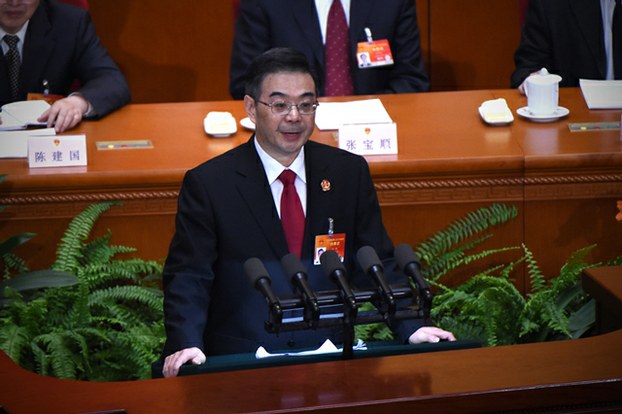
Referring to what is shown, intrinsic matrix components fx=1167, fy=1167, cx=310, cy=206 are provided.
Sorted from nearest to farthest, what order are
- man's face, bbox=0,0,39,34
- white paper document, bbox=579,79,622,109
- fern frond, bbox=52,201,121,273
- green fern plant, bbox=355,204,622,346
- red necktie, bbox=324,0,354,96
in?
green fern plant, bbox=355,204,622,346 → fern frond, bbox=52,201,121,273 → white paper document, bbox=579,79,622,109 → man's face, bbox=0,0,39,34 → red necktie, bbox=324,0,354,96

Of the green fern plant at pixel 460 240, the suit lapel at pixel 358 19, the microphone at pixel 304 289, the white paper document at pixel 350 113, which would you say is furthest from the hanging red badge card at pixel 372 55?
the microphone at pixel 304 289

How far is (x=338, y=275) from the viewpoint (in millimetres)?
2078

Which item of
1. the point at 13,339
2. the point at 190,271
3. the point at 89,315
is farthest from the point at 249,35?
the point at 190,271

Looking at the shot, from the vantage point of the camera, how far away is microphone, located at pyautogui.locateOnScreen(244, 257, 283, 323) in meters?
2.02

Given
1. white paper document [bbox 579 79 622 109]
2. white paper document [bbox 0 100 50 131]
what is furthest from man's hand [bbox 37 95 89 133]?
white paper document [bbox 579 79 622 109]

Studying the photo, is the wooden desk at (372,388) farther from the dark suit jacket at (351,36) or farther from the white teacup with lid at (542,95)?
the dark suit jacket at (351,36)

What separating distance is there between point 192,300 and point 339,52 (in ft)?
7.21

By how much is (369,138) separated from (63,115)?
43.5 inches

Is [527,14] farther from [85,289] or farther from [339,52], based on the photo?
[85,289]

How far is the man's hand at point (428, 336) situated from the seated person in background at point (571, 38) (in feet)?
7.82

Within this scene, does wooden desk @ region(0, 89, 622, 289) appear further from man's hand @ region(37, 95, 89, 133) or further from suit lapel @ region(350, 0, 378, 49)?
suit lapel @ region(350, 0, 378, 49)

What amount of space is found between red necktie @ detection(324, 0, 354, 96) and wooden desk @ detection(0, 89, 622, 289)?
2.85 feet

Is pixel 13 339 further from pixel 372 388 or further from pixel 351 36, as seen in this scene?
pixel 351 36

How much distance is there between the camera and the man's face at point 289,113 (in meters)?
2.79
